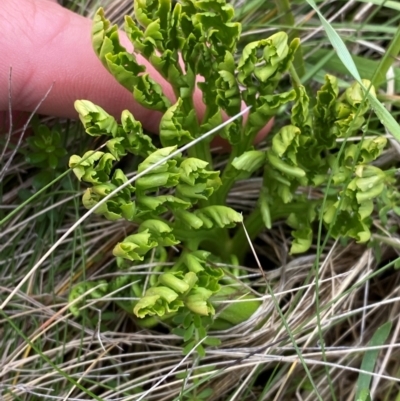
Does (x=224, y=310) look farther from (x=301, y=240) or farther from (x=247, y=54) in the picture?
(x=247, y=54)

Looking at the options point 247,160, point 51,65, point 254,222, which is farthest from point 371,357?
point 51,65

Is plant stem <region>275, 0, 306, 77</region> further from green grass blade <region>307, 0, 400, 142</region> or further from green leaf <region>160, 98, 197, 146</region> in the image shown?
green leaf <region>160, 98, 197, 146</region>

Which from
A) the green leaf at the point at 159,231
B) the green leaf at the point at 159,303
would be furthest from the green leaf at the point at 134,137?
the green leaf at the point at 159,303

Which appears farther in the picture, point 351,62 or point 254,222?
point 254,222

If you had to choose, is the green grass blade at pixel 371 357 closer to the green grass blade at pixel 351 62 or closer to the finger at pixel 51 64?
the green grass blade at pixel 351 62

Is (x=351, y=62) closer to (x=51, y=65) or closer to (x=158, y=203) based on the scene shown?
(x=158, y=203)

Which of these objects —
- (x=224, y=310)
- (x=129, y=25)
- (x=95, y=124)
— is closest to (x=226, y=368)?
(x=224, y=310)
